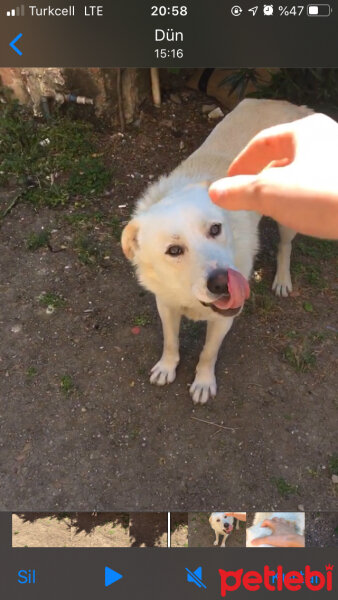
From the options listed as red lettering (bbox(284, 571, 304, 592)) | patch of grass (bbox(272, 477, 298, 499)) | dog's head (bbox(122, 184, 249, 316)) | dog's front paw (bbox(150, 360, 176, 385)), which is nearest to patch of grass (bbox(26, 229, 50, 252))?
dog's front paw (bbox(150, 360, 176, 385))

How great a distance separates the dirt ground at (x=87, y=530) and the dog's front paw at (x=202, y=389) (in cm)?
108

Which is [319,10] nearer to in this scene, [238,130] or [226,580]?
[238,130]

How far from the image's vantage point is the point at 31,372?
10.2 ft

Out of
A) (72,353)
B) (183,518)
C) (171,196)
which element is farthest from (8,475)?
(171,196)

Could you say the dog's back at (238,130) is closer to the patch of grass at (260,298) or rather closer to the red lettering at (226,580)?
the patch of grass at (260,298)

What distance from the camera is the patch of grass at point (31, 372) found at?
10.2ft

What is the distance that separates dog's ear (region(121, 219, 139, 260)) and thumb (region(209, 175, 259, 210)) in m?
1.18

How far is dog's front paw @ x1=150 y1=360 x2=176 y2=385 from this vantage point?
302 cm

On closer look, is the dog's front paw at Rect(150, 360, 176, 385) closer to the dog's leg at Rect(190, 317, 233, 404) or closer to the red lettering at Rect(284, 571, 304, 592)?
the dog's leg at Rect(190, 317, 233, 404)

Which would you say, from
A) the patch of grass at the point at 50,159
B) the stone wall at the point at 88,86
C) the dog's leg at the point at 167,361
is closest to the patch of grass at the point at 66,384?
the dog's leg at the point at 167,361

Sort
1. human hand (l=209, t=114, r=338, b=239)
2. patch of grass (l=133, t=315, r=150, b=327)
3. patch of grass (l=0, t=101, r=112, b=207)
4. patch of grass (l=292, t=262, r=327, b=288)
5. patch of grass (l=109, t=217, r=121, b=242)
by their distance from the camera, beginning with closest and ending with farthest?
human hand (l=209, t=114, r=338, b=239) < patch of grass (l=133, t=315, r=150, b=327) < patch of grass (l=292, t=262, r=327, b=288) < patch of grass (l=109, t=217, r=121, b=242) < patch of grass (l=0, t=101, r=112, b=207)

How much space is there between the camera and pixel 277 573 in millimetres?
1553

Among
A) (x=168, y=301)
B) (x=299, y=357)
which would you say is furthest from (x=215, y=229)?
(x=299, y=357)

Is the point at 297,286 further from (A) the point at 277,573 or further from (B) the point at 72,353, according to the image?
(A) the point at 277,573
